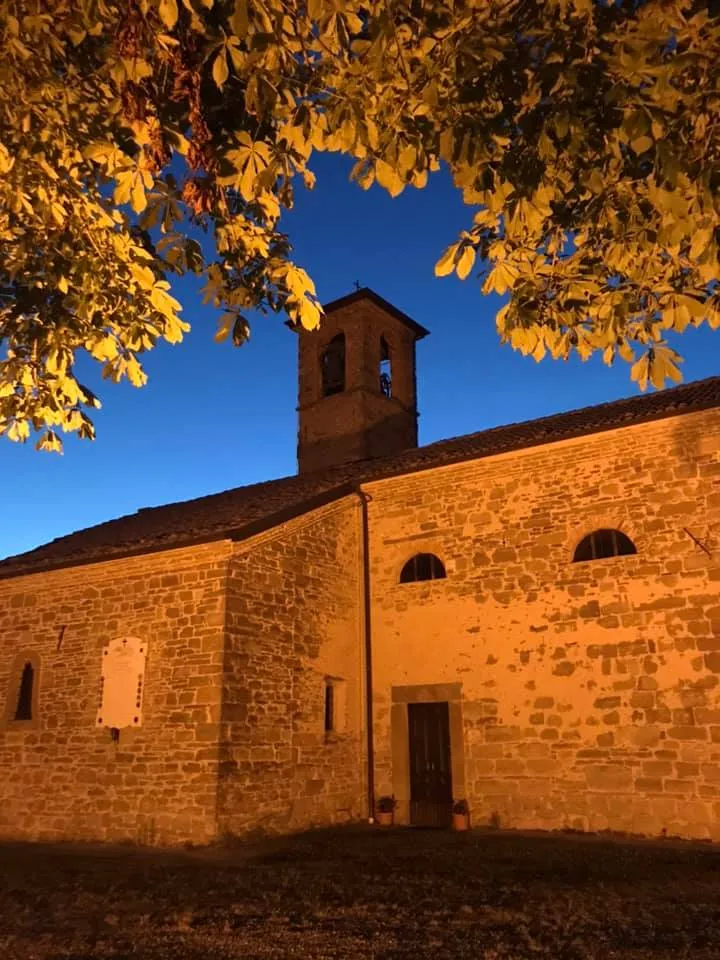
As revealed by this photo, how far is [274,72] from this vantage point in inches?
167

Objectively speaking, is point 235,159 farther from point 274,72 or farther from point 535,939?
point 535,939

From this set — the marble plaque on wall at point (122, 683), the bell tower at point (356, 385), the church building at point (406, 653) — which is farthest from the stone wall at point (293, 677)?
the bell tower at point (356, 385)

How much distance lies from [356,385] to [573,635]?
8869 millimetres

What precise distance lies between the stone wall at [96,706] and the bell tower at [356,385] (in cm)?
728

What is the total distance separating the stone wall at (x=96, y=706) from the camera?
1010cm

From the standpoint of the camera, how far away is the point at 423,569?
501 inches

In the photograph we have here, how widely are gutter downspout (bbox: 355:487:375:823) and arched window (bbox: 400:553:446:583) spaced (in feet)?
2.25

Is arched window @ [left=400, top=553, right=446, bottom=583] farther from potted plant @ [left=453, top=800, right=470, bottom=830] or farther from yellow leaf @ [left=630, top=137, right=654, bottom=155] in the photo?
yellow leaf @ [left=630, top=137, right=654, bottom=155]

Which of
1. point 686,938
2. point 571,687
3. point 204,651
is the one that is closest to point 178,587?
point 204,651

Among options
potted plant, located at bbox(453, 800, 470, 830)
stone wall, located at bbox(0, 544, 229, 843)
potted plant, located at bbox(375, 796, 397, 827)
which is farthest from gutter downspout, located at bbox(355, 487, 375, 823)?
stone wall, located at bbox(0, 544, 229, 843)

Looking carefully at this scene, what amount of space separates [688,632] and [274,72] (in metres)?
8.61

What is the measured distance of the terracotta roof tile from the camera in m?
11.3

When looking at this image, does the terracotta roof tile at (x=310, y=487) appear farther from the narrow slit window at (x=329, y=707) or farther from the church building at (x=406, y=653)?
the narrow slit window at (x=329, y=707)

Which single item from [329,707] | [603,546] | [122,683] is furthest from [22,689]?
[603,546]
